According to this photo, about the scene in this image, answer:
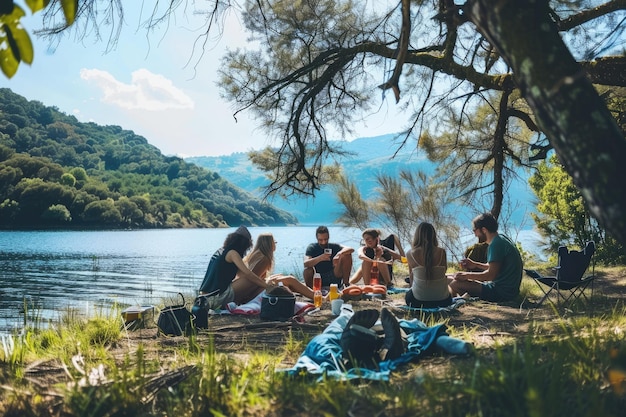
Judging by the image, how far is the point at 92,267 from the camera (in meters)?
19.4

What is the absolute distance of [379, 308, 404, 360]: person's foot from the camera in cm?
283

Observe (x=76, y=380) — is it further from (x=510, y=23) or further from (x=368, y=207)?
(x=368, y=207)

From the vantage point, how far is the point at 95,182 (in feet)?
194

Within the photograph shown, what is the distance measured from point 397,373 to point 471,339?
0.95 m

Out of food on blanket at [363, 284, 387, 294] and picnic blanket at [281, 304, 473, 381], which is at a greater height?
picnic blanket at [281, 304, 473, 381]

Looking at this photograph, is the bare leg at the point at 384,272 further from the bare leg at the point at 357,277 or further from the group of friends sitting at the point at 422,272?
the group of friends sitting at the point at 422,272

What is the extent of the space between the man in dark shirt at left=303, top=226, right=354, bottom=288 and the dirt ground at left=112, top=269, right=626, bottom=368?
1.29m

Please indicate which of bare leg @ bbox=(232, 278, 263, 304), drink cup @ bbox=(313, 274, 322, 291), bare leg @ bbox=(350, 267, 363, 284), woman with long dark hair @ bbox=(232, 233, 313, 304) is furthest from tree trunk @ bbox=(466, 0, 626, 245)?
bare leg @ bbox=(350, 267, 363, 284)

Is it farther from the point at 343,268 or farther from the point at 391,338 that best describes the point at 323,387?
the point at 343,268

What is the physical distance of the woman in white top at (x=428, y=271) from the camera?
4.98 meters

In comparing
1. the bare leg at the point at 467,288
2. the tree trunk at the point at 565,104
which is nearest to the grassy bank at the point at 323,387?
the tree trunk at the point at 565,104

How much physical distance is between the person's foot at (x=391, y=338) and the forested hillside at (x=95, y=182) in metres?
50.4

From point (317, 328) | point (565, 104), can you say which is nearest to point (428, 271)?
point (317, 328)

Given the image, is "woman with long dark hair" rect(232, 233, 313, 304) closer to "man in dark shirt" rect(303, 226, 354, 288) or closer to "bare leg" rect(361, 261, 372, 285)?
"man in dark shirt" rect(303, 226, 354, 288)
